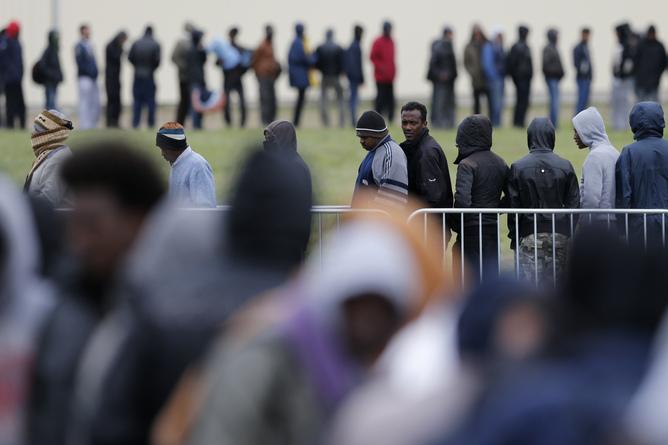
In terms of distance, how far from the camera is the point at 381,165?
1105 centimetres

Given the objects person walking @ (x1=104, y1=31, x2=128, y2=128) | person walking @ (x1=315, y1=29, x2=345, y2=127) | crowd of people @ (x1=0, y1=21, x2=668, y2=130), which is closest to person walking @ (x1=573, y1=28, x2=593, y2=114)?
crowd of people @ (x1=0, y1=21, x2=668, y2=130)

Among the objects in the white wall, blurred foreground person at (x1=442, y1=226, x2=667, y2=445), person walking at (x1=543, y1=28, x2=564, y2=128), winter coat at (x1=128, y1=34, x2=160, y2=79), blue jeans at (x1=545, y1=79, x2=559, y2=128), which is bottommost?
blurred foreground person at (x1=442, y1=226, x2=667, y2=445)

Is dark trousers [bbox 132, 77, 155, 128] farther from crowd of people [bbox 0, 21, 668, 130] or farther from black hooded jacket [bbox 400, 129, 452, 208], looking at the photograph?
black hooded jacket [bbox 400, 129, 452, 208]

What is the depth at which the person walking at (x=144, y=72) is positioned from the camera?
2306cm

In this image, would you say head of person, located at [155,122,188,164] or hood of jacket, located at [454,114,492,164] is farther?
hood of jacket, located at [454,114,492,164]

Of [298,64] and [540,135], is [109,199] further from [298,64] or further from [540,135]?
[298,64]

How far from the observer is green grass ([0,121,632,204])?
63.1 feet

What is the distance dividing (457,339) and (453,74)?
2033 centimetres

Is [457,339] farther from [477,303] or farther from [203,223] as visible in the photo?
[203,223]

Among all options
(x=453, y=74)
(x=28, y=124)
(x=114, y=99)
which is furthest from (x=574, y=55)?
(x=28, y=124)

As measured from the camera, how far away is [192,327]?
390cm

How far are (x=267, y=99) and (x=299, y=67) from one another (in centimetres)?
81

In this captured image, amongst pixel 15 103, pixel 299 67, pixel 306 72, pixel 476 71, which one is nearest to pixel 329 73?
pixel 306 72

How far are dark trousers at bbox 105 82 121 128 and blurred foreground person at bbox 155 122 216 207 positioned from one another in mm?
12496
